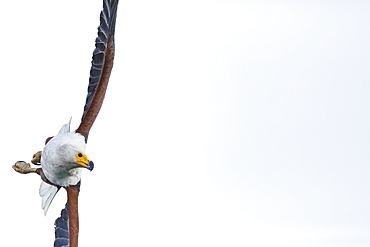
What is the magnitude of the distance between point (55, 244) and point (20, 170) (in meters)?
0.75

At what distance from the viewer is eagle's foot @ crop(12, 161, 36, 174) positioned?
26.5ft

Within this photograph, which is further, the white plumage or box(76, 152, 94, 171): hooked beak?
the white plumage

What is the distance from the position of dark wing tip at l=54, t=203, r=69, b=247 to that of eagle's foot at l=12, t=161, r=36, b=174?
1.51ft

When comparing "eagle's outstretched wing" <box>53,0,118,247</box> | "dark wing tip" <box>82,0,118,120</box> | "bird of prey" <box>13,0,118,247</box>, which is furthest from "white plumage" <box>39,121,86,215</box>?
"dark wing tip" <box>82,0,118,120</box>

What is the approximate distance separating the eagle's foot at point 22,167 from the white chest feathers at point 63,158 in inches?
13.1

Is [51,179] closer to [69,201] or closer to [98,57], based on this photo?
[69,201]

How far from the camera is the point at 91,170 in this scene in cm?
729

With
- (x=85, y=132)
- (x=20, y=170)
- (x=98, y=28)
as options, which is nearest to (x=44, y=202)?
(x=20, y=170)

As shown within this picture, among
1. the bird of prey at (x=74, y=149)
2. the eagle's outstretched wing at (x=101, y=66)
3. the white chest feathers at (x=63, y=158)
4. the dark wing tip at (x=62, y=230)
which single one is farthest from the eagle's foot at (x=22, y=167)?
the eagle's outstretched wing at (x=101, y=66)

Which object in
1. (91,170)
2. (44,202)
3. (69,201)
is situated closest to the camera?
(91,170)

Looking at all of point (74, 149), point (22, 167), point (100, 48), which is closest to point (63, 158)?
point (74, 149)

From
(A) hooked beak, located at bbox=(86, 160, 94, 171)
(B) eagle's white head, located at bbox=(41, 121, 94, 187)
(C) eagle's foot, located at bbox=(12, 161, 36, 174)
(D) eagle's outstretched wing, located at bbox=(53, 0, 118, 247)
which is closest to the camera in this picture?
(A) hooked beak, located at bbox=(86, 160, 94, 171)

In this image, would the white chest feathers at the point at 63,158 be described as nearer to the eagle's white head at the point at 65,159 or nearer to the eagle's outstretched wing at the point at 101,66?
the eagle's white head at the point at 65,159

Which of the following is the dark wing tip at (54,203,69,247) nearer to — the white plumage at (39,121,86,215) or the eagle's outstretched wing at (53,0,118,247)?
the eagle's outstretched wing at (53,0,118,247)
